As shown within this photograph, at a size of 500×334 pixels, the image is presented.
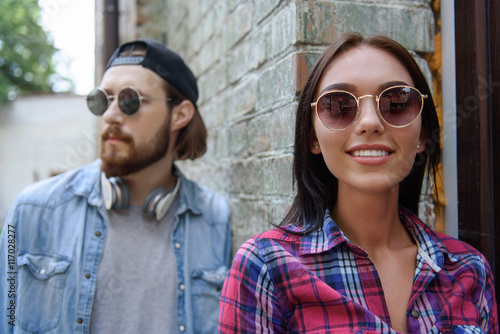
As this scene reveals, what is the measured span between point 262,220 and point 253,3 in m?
1.18

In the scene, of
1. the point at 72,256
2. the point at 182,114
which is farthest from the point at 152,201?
the point at 182,114

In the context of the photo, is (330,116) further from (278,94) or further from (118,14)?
(118,14)

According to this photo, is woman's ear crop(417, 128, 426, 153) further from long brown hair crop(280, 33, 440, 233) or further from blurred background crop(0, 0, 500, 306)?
blurred background crop(0, 0, 500, 306)

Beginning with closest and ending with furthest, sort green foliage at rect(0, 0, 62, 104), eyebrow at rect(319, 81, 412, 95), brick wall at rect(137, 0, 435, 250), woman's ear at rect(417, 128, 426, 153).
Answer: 1. eyebrow at rect(319, 81, 412, 95)
2. woman's ear at rect(417, 128, 426, 153)
3. brick wall at rect(137, 0, 435, 250)
4. green foliage at rect(0, 0, 62, 104)

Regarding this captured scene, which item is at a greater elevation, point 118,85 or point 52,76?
point 52,76

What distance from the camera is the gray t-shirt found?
2.08 meters

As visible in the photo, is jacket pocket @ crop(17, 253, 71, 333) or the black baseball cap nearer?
jacket pocket @ crop(17, 253, 71, 333)

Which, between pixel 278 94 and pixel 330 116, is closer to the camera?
pixel 330 116

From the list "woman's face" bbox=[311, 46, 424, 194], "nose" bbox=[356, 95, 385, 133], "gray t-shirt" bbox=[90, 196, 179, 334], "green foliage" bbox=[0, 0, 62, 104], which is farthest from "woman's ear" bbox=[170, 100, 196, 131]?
"green foliage" bbox=[0, 0, 62, 104]

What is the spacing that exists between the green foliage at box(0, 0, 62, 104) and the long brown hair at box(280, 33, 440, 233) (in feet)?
21.9

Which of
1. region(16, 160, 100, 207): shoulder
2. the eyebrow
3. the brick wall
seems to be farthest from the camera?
region(16, 160, 100, 207): shoulder

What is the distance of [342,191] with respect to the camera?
1.44 metres

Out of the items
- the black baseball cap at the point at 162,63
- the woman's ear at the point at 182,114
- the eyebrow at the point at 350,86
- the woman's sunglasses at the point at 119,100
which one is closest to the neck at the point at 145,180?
the woman's ear at the point at 182,114

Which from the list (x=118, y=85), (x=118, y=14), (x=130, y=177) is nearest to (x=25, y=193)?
(x=130, y=177)
